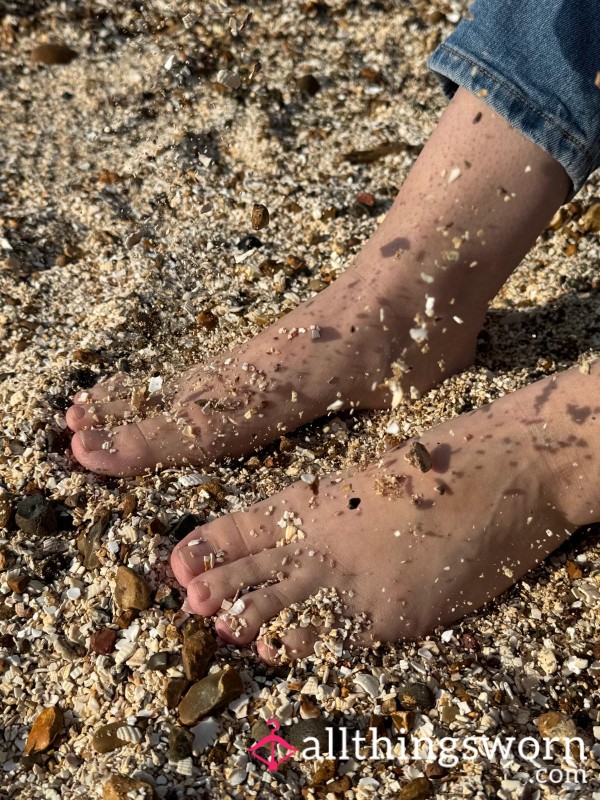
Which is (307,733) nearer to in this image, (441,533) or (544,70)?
(441,533)

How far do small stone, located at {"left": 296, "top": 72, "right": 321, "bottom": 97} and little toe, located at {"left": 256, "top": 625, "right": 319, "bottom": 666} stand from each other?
1444 mm

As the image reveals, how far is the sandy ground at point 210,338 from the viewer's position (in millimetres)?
978

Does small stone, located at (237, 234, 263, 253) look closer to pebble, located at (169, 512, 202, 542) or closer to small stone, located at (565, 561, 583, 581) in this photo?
pebble, located at (169, 512, 202, 542)

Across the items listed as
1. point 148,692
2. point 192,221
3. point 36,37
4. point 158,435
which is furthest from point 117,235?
point 148,692

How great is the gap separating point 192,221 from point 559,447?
944 millimetres

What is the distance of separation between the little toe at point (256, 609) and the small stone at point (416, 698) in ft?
0.61

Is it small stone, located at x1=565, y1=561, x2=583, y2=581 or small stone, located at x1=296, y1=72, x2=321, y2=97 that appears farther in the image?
small stone, located at x1=296, y1=72, x2=321, y2=97

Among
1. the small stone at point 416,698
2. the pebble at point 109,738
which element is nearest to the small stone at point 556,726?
the small stone at point 416,698

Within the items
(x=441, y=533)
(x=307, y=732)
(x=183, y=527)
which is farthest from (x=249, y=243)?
(x=307, y=732)

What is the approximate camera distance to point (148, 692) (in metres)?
1.00

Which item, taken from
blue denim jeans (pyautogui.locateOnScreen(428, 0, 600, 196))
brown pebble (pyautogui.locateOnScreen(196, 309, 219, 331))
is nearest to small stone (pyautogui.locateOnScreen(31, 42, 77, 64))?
brown pebble (pyautogui.locateOnScreen(196, 309, 219, 331))

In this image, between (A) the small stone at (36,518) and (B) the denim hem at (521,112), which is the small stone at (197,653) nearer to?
(A) the small stone at (36,518)

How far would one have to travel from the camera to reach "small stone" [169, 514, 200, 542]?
1174mm

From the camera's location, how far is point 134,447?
1.24 metres
